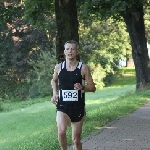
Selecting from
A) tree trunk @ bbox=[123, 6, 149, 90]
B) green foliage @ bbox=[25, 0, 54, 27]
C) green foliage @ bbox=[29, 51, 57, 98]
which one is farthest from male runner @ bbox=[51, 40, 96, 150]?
green foliage @ bbox=[29, 51, 57, 98]

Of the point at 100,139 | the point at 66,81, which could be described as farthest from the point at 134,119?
the point at 66,81

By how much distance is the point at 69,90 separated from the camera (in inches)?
265

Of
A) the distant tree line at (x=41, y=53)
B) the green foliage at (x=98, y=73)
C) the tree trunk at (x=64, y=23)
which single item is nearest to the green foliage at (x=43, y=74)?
the distant tree line at (x=41, y=53)

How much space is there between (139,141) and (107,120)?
380 centimetres

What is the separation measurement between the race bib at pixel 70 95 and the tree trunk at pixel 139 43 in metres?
20.0

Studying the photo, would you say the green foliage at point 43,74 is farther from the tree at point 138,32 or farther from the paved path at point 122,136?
the paved path at point 122,136

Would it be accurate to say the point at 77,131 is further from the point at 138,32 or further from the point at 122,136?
the point at 138,32

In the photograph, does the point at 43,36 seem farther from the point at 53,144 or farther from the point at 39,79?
the point at 53,144

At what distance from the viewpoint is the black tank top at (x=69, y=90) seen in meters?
6.77

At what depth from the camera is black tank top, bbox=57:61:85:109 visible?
677cm

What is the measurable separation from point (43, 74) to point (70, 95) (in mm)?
34581

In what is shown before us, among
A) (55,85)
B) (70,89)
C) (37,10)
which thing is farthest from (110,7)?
(70,89)

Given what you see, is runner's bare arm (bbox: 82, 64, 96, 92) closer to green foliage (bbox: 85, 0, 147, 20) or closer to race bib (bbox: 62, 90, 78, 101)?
race bib (bbox: 62, 90, 78, 101)

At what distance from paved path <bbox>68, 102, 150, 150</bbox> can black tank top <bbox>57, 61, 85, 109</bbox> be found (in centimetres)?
217
